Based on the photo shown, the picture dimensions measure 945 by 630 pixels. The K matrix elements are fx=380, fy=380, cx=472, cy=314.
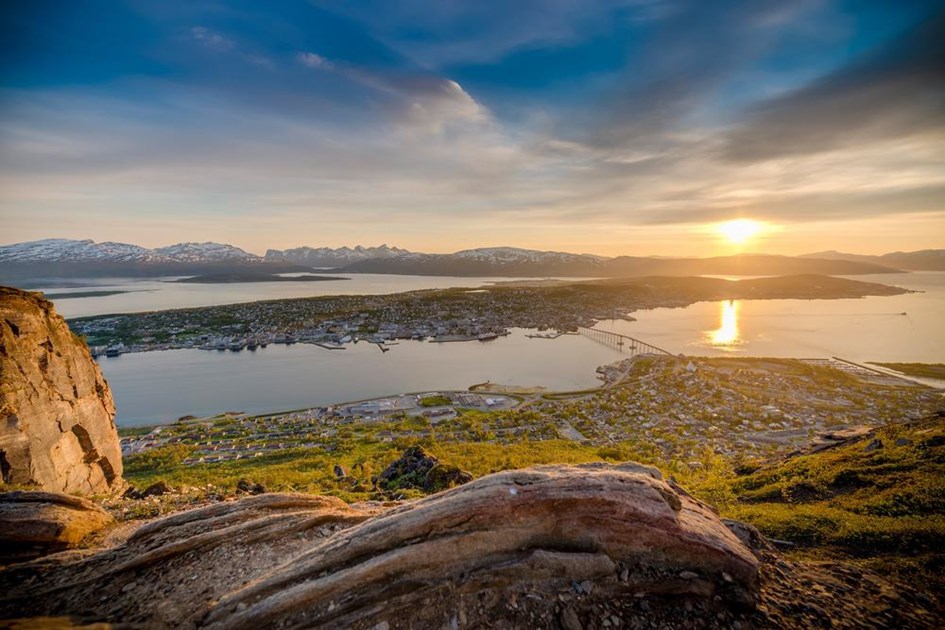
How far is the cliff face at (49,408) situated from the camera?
13.1 m

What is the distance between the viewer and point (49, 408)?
14.8m

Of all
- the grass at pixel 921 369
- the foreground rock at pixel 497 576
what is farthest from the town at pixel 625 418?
the foreground rock at pixel 497 576

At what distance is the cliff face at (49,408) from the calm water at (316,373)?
104 ft

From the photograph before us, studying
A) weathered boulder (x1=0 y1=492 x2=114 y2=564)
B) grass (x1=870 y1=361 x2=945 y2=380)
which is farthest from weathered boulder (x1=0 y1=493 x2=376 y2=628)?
grass (x1=870 y1=361 x2=945 y2=380)

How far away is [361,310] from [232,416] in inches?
2798

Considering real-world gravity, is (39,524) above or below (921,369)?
above

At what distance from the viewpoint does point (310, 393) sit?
5378cm

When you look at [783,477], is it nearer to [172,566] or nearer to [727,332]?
[172,566]

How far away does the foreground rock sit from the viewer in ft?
21.7

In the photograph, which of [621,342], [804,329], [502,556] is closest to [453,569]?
[502,556]

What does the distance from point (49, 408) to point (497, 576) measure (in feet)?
61.7

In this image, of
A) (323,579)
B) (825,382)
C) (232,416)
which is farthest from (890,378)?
(232,416)

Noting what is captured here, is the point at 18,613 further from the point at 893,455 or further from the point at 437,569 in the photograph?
the point at 893,455

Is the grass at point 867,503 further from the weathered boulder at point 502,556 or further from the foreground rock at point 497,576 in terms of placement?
the weathered boulder at point 502,556
